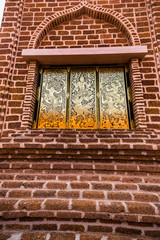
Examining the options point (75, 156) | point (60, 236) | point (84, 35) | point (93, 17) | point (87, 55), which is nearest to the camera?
point (60, 236)

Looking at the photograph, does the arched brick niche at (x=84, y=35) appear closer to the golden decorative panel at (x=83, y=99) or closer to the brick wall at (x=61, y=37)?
the brick wall at (x=61, y=37)

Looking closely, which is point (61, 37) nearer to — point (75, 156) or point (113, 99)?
point (113, 99)

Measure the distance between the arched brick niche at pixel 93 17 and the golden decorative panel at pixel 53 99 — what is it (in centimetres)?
21

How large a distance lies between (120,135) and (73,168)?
0.93 metres

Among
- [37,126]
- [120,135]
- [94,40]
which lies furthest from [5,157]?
[94,40]

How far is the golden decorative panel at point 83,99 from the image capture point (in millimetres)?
2898

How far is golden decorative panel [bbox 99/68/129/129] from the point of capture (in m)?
2.86

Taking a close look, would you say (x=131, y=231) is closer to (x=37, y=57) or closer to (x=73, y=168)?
(x=73, y=168)

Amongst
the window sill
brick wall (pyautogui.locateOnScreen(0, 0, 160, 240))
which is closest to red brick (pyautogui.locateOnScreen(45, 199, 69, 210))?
brick wall (pyautogui.locateOnScreen(0, 0, 160, 240))

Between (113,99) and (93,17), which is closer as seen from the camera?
(113,99)

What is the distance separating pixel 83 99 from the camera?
303 centimetres

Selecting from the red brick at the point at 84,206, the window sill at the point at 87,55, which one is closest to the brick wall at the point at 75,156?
the red brick at the point at 84,206

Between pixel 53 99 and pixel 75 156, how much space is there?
4.42 ft

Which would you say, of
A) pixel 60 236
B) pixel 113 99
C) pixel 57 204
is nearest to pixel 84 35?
pixel 113 99
